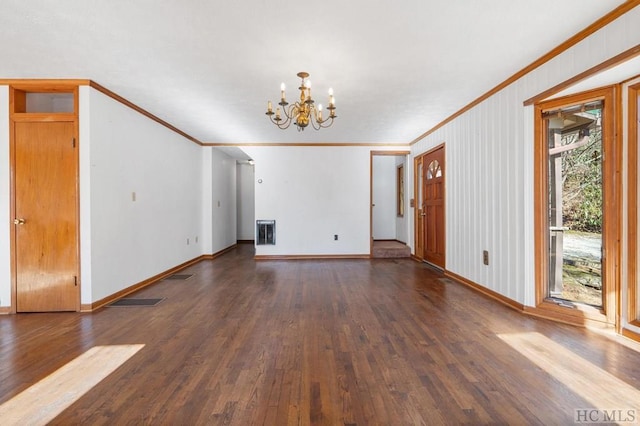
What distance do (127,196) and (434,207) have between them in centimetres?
476

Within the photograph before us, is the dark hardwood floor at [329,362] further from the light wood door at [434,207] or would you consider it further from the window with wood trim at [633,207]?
the light wood door at [434,207]

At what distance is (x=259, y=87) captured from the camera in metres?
3.54

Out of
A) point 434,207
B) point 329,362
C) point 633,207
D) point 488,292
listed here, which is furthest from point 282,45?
point 434,207

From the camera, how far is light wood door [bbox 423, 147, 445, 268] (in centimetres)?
525

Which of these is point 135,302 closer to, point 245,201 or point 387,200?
point 245,201

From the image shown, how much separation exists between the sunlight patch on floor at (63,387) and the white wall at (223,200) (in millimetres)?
4459

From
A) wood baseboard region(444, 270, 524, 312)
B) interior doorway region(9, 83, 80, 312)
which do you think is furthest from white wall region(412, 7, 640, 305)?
interior doorway region(9, 83, 80, 312)

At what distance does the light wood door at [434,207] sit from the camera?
5.25 m

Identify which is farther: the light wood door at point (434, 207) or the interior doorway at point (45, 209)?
the light wood door at point (434, 207)

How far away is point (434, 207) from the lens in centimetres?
557

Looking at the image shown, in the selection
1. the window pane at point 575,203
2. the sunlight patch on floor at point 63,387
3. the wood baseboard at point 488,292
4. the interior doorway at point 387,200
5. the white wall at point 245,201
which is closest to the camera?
the sunlight patch on floor at point 63,387

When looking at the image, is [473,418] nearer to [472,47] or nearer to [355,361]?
[355,361]

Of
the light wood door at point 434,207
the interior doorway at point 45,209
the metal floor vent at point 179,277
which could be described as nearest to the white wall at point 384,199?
the light wood door at point 434,207

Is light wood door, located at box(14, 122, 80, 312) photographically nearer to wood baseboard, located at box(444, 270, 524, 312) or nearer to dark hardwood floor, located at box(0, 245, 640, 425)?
dark hardwood floor, located at box(0, 245, 640, 425)
